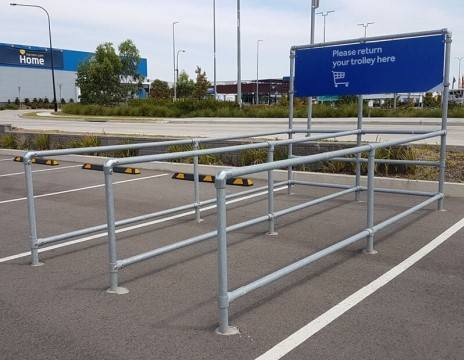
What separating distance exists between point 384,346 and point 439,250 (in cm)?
246

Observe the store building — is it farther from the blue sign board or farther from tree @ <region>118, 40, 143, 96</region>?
the blue sign board

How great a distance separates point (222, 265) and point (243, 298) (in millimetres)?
894

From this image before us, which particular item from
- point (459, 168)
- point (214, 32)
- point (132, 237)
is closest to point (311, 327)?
point (132, 237)

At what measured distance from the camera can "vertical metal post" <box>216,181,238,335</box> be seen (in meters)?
3.42

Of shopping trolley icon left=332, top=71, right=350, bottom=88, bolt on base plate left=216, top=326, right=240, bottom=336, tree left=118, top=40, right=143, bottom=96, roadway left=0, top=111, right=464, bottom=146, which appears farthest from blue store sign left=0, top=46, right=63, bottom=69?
bolt on base plate left=216, top=326, right=240, bottom=336

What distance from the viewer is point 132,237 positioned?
251 inches

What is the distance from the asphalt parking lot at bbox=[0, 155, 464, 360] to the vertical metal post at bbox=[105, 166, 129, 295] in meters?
0.10

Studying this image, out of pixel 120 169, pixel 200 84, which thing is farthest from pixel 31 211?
pixel 200 84

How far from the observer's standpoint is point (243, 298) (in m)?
4.31

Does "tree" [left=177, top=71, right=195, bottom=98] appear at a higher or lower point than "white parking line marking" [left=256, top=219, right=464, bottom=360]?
higher

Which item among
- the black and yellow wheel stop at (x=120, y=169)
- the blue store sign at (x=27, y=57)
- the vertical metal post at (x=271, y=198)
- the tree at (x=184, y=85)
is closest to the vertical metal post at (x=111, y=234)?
the vertical metal post at (x=271, y=198)

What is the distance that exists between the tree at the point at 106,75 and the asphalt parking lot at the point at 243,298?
5886 cm

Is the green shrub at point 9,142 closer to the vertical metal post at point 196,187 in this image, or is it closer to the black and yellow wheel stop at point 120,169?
the black and yellow wheel stop at point 120,169

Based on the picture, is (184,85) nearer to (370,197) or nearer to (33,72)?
(33,72)
